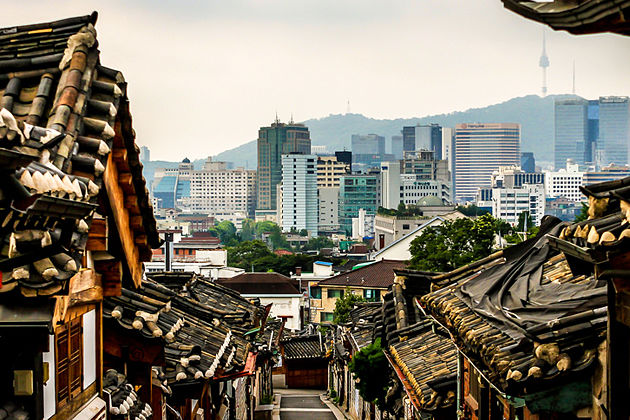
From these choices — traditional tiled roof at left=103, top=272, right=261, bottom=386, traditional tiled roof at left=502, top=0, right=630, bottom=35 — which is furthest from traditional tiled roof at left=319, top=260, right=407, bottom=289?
traditional tiled roof at left=502, top=0, right=630, bottom=35

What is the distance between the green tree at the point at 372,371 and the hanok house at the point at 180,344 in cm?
326

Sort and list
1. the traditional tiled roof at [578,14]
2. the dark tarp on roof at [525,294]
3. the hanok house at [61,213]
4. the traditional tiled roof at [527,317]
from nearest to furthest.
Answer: the traditional tiled roof at [578,14] < the hanok house at [61,213] < the traditional tiled roof at [527,317] < the dark tarp on roof at [525,294]

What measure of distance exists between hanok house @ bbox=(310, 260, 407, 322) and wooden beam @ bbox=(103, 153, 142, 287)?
58.4 meters

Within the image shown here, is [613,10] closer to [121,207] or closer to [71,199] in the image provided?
[71,199]

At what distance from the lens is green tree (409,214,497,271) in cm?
4634

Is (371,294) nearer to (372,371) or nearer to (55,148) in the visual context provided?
(372,371)

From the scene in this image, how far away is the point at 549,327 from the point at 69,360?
4593 mm

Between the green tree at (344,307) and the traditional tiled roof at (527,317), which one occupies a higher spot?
the traditional tiled roof at (527,317)

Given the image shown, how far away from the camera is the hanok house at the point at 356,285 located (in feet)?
244

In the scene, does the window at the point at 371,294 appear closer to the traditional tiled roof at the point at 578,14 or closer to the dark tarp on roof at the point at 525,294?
the dark tarp on roof at the point at 525,294

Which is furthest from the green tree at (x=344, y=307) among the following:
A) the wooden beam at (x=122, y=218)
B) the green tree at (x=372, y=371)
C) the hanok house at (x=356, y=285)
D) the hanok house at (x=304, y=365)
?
the wooden beam at (x=122, y=218)

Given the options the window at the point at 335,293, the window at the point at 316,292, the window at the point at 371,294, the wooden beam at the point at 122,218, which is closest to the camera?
the wooden beam at the point at 122,218

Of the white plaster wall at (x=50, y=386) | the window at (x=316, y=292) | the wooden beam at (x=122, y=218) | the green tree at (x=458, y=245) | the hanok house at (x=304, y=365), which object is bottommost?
the hanok house at (x=304, y=365)

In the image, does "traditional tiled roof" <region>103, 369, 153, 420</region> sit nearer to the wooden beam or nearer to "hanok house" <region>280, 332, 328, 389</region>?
the wooden beam
